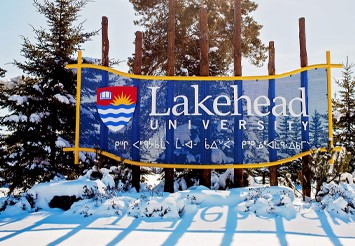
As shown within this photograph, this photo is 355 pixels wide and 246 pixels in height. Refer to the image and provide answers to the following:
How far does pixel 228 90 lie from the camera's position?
33.6 ft

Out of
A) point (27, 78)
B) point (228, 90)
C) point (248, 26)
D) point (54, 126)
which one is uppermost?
point (248, 26)

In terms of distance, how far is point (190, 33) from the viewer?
16.6 metres

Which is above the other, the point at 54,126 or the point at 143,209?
the point at 54,126

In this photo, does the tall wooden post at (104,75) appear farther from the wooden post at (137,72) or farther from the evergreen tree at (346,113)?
the evergreen tree at (346,113)

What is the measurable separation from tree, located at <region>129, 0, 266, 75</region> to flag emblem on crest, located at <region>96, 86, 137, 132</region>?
558 cm

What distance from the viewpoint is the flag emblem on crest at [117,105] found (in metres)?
10.3

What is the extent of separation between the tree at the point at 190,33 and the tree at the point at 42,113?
4661 millimetres

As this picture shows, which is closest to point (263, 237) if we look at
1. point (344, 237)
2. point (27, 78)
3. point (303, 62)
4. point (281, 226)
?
point (281, 226)

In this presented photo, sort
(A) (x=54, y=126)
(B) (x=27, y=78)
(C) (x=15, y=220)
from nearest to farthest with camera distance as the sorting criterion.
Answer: (C) (x=15, y=220) → (A) (x=54, y=126) → (B) (x=27, y=78)

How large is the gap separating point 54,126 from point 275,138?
7.35 meters

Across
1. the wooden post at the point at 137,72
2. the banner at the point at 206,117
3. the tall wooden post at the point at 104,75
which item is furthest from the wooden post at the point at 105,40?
the wooden post at the point at 137,72

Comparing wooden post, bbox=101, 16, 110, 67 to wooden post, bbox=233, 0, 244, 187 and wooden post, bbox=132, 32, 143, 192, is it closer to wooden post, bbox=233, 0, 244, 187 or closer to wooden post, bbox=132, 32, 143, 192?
wooden post, bbox=132, 32, 143, 192

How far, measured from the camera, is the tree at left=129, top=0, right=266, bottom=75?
16.0 m

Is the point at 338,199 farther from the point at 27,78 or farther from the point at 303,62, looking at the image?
the point at 27,78
